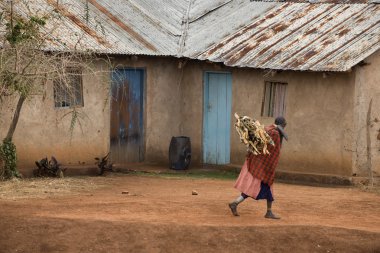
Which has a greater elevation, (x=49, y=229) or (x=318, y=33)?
(x=318, y=33)

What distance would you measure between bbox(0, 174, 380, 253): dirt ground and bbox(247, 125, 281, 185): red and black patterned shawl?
644 millimetres

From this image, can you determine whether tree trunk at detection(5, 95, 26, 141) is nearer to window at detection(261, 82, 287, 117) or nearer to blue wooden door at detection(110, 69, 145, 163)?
blue wooden door at detection(110, 69, 145, 163)

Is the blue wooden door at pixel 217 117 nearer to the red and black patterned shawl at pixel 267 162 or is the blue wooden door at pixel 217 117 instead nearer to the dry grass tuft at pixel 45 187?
the dry grass tuft at pixel 45 187

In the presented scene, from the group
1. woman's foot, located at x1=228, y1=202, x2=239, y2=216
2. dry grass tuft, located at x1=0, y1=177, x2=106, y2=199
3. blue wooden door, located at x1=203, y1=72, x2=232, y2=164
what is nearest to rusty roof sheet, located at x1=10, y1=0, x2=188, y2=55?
blue wooden door, located at x1=203, y1=72, x2=232, y2=164

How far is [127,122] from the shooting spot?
72.0 feet

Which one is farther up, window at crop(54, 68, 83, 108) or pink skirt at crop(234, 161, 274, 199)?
window at crop(54, 68, 83, 108)

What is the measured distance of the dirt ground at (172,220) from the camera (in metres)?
12.8

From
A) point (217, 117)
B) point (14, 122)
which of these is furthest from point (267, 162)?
point (217, 117)

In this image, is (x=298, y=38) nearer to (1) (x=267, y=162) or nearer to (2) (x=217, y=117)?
(2) (x=217, y=117)

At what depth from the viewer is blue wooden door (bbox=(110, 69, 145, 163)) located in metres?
21.5

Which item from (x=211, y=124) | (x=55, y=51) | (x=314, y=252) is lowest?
(x=314, y=252)

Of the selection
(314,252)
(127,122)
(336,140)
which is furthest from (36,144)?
(314,252)

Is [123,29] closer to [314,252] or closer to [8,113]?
[8,113]

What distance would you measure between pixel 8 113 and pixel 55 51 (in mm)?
1551
